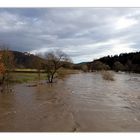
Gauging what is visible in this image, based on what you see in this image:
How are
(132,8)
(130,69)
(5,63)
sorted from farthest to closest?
(130,69) → (5,63) → (132,8)

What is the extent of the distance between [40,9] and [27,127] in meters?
1.76

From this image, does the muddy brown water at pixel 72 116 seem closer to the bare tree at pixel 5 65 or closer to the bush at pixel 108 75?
the bare tree at pixel 5 65

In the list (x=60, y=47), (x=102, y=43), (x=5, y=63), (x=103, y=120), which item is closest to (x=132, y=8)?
(x=102, y=43)

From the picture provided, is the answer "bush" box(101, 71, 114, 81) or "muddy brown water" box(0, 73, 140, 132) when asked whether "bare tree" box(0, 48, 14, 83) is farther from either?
"bush" box(101, 71, 114, 81)

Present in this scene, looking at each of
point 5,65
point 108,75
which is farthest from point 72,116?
point 108,75

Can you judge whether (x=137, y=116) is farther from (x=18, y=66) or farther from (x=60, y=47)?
(x=18, y=66)

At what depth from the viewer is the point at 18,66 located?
7.78m

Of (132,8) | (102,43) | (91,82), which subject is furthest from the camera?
(91,82)

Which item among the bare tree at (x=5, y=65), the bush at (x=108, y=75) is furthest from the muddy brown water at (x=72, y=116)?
the bush at (x=108, y=75)

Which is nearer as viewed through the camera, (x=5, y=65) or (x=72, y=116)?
(x=72, y=116)

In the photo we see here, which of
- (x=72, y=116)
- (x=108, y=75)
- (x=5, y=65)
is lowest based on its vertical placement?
(x=72, y=116)

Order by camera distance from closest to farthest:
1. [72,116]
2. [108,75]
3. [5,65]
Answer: [72,116] → [5,65] → [108,75]

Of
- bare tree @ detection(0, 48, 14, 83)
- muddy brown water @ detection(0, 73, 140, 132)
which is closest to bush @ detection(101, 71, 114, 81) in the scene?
muddy brown water @ detection(0, 73, 140, 132)

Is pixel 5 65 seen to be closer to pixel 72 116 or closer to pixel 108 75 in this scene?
pixel 72 116
